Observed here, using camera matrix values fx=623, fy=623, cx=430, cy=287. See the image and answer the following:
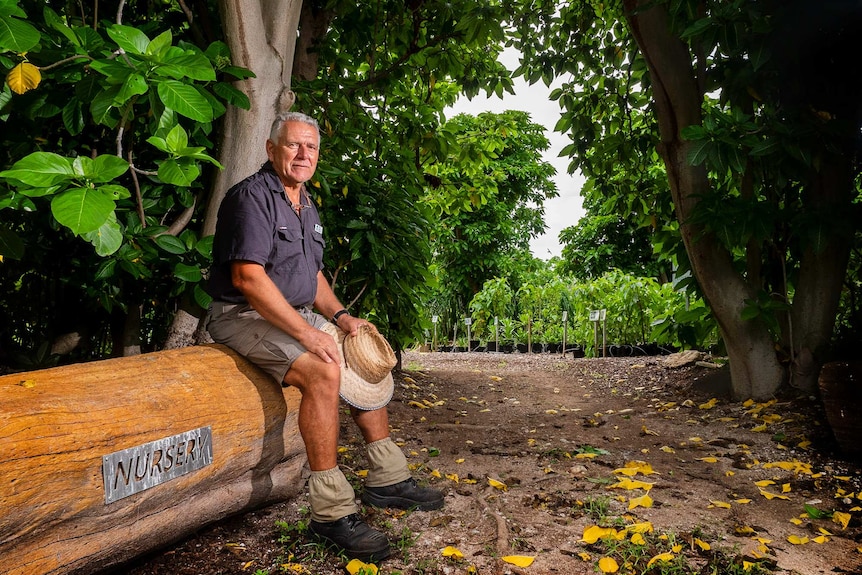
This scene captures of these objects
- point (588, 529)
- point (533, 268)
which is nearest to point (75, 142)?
point (588, 529)

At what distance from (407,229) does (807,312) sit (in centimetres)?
290

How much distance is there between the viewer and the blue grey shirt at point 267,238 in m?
2.37

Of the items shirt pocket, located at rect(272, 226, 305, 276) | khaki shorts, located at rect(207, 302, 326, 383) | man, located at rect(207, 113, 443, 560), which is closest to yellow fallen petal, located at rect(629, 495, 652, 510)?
man, located at rect(207, 113, 443, 560)

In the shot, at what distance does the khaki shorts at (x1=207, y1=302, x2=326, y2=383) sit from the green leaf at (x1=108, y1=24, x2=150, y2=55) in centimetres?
104

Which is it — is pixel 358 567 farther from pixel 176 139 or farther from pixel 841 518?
pixel 841 518

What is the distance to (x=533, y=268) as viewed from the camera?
1950 cm

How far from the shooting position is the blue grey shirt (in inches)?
93.4

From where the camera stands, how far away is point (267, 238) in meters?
2.42

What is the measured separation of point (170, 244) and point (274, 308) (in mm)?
631

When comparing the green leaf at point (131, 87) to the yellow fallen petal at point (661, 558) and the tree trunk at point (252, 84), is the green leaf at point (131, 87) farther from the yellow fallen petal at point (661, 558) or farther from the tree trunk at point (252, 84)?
the yellow fallen petal at point (661, 558)

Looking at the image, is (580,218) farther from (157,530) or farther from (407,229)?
(157,530)

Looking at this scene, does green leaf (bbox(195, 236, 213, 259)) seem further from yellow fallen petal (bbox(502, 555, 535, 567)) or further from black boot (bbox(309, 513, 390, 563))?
yellow fallen petal (bbox(502, 555, 535, 567))

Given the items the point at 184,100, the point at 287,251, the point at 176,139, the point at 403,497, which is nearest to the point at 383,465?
the point at 403,497

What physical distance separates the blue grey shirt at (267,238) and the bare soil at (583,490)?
979mm
